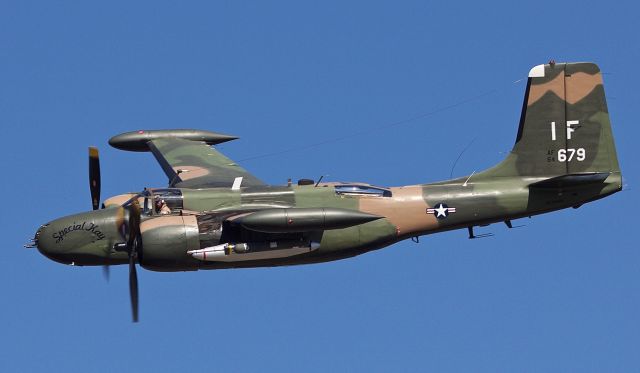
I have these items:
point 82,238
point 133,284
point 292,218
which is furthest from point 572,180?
point 82,238

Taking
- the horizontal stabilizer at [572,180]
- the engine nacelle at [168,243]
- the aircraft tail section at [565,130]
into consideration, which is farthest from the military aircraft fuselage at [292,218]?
the aircraft tail section at [565,130]

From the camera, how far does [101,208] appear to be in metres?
44.9

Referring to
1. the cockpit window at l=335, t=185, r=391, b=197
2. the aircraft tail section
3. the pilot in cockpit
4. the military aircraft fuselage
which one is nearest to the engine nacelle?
the military aircraft fuselage

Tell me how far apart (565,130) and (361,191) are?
309 inches

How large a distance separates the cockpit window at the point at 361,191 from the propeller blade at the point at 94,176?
29.7 ft

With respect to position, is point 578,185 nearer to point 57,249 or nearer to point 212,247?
point 212,247

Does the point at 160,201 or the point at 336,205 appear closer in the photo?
the point at 160,201

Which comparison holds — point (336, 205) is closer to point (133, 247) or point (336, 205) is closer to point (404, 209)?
point (404, 209)

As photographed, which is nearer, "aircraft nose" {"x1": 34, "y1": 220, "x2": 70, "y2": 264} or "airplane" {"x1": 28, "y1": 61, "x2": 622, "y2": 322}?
"airplane" {"x1": 28, "y1": 61, "x2": 622, "y2": 322}

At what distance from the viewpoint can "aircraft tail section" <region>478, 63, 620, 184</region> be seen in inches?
1852

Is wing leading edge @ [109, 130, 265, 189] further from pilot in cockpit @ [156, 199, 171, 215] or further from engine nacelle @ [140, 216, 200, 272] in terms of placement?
engine nacelle @ [140, 216, 200, 272]

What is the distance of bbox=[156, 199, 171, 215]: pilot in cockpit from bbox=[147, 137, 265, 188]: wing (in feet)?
10.1

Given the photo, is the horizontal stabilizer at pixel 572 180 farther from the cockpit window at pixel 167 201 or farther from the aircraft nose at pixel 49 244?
the aircraft nose at pixel 49 244

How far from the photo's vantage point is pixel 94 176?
158 feet
